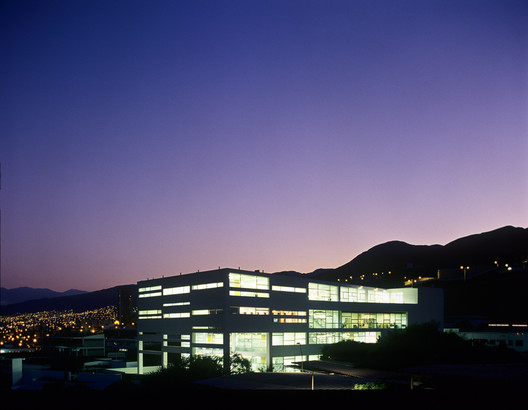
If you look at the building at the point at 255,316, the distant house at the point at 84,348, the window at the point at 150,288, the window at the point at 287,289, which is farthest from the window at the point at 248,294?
the distant house at the point at 84,348

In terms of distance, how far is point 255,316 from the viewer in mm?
63438

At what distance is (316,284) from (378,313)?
50.6 feet

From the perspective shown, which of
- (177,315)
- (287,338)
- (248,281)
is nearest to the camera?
(248,281)

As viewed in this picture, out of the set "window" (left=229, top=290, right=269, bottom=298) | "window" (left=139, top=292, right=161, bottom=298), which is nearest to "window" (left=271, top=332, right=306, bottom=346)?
"window" (left=229, top=290, right=269, bottom=298)

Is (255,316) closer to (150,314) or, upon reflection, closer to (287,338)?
(287,338)

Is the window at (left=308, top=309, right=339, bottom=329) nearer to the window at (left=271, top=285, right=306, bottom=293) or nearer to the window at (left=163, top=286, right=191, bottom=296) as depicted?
the window at (left=271, top=285, right=306, bottom=293)

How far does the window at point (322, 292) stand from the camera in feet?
235

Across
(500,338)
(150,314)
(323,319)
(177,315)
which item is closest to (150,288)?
(150,314)

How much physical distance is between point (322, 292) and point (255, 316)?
45.7 feet

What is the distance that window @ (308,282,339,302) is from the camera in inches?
2817

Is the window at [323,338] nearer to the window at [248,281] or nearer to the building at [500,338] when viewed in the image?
the window at [248,281]

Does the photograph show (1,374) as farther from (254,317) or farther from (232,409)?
(232,409)

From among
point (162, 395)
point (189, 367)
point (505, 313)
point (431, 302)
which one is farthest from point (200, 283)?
point (505, 313)

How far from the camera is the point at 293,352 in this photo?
217ft
